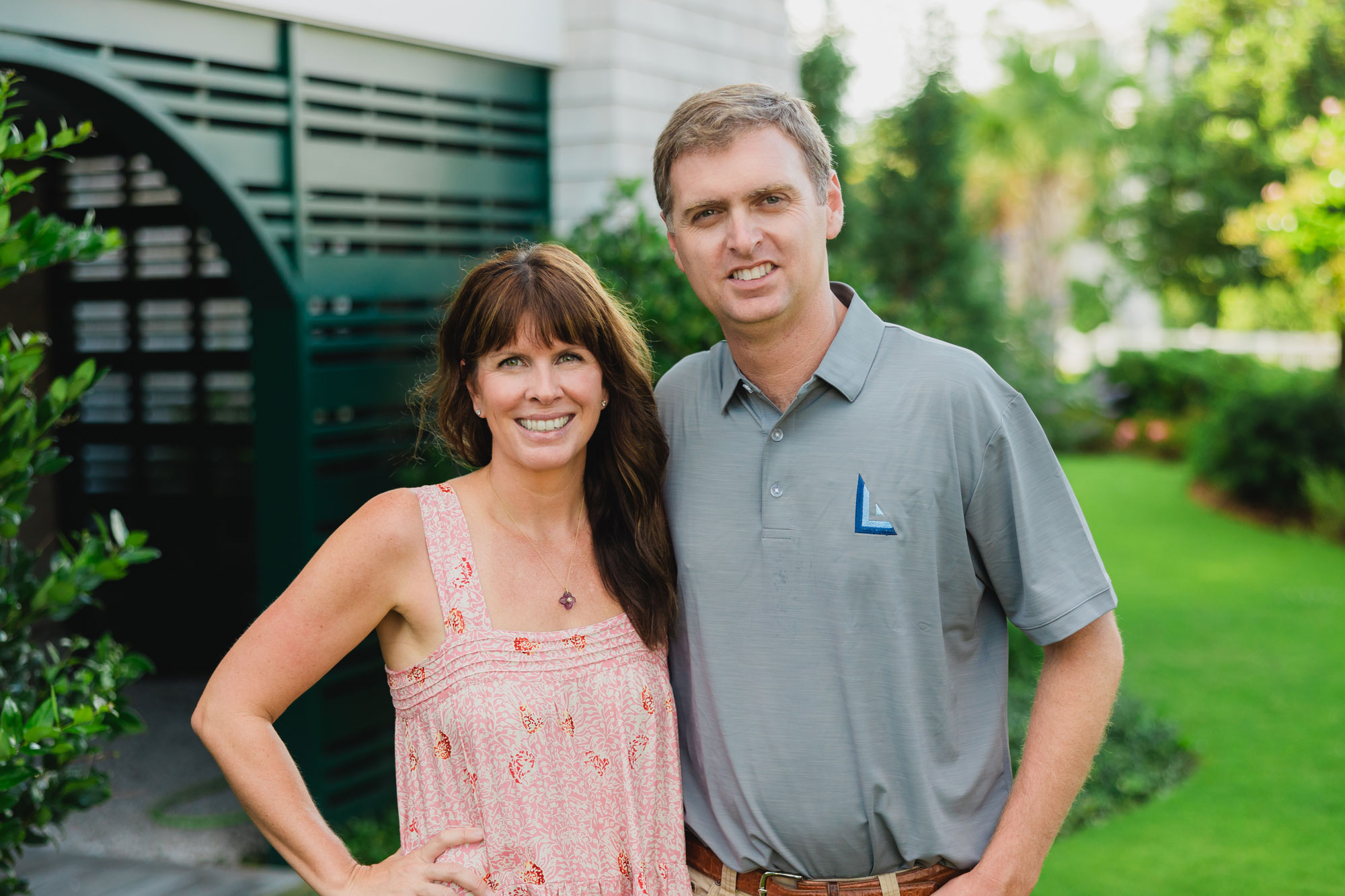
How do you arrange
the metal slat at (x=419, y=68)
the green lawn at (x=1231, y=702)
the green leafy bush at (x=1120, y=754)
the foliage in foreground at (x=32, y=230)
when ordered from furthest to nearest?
the green leafy bush at (x=1120, y=754) → the green lawn at (x=1231, y=702) → the metal slat at (x=419, y=68) → the foliage in foreground at (x=32, y=230)

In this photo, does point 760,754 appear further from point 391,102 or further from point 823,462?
point 391,102

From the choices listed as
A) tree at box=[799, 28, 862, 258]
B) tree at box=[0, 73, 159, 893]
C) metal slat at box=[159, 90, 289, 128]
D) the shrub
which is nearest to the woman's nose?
tree at box=[0, 73, 159, 893]

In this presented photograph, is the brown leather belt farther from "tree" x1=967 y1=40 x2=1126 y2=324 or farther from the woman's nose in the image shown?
"tree" x1=967 y1=40 x2=1126 y2=324

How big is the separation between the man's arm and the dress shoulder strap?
104cm

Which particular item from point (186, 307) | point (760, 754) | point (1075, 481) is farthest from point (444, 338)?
point (1075, 481)

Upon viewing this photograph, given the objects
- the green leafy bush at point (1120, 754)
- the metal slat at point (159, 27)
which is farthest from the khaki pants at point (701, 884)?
the green leafy bush at point (1120, 754)

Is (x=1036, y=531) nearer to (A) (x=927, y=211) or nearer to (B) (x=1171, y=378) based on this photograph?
(A) (x=927, y=211)

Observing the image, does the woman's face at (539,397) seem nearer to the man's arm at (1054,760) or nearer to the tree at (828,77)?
the man's arm at (1054,760)

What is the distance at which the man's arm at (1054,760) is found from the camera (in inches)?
89.9

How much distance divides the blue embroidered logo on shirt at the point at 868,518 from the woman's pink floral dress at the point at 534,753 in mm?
535

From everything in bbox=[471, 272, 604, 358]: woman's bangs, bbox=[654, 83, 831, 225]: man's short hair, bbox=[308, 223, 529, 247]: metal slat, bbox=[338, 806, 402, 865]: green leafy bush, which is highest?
bbox=[308, 223, 529, 247]: metal slat

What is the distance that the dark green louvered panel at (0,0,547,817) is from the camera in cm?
448

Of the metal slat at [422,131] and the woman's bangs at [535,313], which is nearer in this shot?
the woman's bangs at [535,313]

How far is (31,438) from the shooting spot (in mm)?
2834
